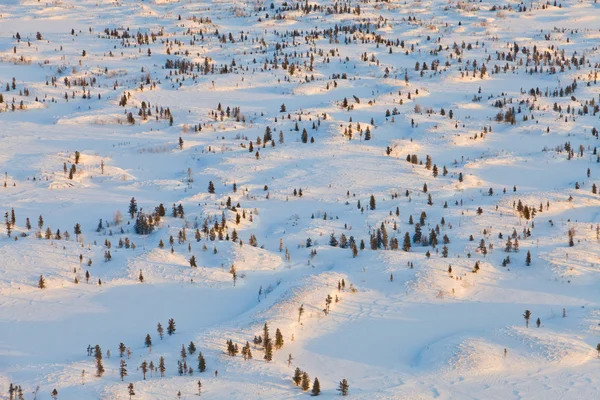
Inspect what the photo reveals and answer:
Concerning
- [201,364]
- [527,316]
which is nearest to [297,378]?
[201,364]

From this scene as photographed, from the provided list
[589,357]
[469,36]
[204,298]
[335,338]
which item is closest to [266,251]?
[204,298]

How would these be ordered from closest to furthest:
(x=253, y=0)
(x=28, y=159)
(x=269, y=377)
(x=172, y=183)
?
(x=269, y=377) < (x=172, y=183) < (x=28, y=159) < (x=253, y=0)

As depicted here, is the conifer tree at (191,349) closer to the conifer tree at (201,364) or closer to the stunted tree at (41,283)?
the conifer tree at (201,364)

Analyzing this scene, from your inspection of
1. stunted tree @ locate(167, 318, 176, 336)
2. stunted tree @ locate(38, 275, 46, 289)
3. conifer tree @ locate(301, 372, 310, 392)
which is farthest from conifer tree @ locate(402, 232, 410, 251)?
stunted tree @ locate(38, 275, 46, 289)

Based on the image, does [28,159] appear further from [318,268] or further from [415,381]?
[415,381]

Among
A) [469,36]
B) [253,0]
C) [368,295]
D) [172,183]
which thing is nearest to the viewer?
[368,295]

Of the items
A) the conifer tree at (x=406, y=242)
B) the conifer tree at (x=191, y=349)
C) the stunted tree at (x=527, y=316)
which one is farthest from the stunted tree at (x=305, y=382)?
the conifer tree at (x=406, y=242)

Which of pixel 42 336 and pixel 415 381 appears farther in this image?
pixel 42 336

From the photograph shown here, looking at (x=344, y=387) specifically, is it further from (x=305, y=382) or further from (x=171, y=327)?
(x=171, y=327)

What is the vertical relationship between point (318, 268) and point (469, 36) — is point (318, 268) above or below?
below
